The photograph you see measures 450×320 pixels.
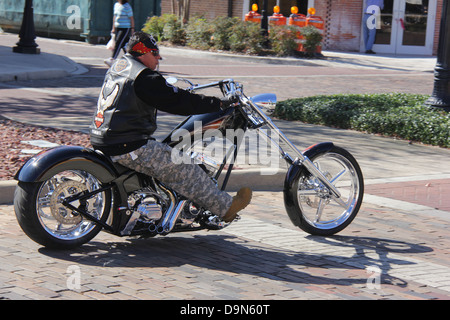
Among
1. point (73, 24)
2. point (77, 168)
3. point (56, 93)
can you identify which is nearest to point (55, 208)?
point (77, 168)

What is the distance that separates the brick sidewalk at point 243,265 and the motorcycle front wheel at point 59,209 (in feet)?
0.40

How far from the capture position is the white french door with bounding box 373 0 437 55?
25938 mm

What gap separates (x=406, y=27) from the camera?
86.6 feet

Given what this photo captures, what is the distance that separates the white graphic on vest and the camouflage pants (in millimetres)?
299

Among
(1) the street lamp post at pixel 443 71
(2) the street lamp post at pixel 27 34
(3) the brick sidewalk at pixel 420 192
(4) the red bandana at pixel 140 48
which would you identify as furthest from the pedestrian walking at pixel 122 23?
(4) the red bandana at pixel 140 48

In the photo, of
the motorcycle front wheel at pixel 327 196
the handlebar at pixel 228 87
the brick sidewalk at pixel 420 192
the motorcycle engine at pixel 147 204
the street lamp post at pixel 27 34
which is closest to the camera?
the motorcycle engine at pixel 147 204

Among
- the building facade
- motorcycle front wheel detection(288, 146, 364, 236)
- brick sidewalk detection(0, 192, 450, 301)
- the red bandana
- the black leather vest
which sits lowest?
brick sidewalk detection(0, 192, 450, 301)

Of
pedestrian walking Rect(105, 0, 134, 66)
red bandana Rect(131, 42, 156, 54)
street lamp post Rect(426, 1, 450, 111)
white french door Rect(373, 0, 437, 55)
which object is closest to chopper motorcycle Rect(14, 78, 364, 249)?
red bandana Rect(131, 42, 156, 54)

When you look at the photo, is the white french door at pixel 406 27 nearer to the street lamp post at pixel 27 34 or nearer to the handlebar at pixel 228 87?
the street lamp post at pixel 27 34

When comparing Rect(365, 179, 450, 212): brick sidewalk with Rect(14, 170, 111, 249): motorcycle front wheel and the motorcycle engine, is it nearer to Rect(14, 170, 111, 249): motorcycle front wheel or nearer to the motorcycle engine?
the motorcycle engine

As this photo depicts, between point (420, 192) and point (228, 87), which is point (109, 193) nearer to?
point (228, 87)

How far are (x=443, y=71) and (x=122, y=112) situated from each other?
7.70m

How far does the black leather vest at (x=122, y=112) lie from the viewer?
516 centimetres
